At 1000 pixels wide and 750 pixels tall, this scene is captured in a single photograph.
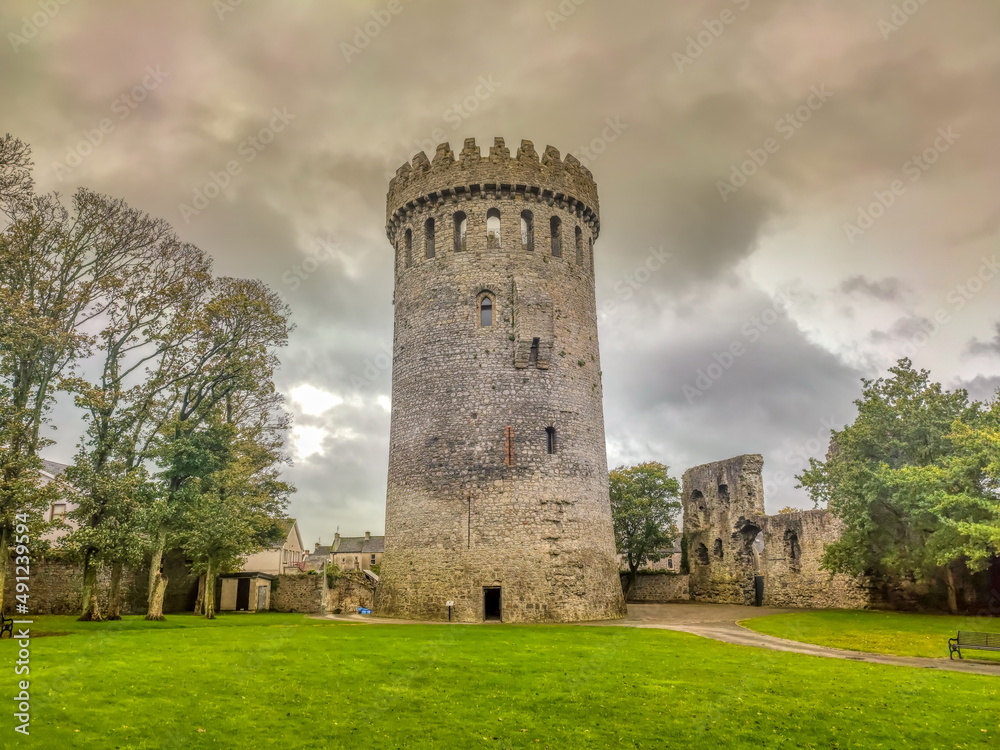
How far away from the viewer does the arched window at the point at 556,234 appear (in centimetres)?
3206

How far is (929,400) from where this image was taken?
95.8 ft

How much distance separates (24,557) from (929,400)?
3253 centimetres

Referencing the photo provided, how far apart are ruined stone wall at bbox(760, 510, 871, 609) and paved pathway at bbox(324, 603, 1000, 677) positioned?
2357mm

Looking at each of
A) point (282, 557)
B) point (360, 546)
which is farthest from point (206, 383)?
point (360, 546)

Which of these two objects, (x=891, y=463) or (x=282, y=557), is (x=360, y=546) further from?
(x=891, y=463)

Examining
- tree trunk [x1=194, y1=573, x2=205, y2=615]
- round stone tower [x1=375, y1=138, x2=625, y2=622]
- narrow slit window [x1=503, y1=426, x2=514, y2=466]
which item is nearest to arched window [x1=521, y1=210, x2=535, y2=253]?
round stone tower [x1=375, y1=138, x2=625, y2=622]

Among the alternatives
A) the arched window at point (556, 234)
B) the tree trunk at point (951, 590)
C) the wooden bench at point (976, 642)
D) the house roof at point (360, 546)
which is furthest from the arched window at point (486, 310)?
the house roof at point (360, 546)

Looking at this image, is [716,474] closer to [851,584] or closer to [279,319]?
[851,584]

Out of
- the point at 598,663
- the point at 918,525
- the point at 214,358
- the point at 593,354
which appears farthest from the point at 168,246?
the point at 918,525

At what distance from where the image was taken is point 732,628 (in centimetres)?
2561

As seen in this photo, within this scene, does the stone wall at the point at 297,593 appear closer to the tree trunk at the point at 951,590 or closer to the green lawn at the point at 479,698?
the green lawn at the point at 479,698

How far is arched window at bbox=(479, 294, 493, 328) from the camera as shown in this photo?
3044 cm

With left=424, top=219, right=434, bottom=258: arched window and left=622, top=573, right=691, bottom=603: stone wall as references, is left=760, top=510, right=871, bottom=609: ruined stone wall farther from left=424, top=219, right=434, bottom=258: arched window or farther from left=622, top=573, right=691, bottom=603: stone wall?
left=424, top=219, right=434, bottom=258: arched window

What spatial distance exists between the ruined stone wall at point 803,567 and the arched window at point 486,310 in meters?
20.8
